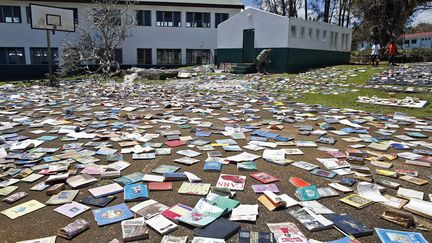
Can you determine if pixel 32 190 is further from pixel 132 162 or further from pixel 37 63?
pixel 37 63

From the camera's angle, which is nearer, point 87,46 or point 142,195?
point 142,195

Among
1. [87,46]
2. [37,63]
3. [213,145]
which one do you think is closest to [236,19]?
[87,46]

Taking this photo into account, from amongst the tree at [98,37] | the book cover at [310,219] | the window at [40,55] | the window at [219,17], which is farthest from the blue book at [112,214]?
the window at [219,17]

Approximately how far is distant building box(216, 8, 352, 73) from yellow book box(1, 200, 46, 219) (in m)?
15.5

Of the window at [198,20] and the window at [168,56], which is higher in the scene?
the window at [198,20]

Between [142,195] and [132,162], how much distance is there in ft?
3.22

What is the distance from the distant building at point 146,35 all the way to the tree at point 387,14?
9.23 meters

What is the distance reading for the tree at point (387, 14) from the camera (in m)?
22.2

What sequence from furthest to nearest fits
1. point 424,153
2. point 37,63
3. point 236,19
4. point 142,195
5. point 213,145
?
1. point 37,63
2. point 236,19
3. point 213,145
4. point 424,153
5. point 142,195

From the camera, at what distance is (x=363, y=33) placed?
26.7 m

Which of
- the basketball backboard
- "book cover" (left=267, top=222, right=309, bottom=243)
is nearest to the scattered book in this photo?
"book cover" (left=267, top=222, right=309, bottom=243)

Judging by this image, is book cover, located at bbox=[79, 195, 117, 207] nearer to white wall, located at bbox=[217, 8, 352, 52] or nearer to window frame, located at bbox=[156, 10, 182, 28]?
white wall, located at bbox=[217, 8, 352, 52]

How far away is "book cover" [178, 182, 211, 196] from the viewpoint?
3153 millimetres

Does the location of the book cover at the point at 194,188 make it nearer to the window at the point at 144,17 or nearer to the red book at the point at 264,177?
the red book at the point at 264,177
